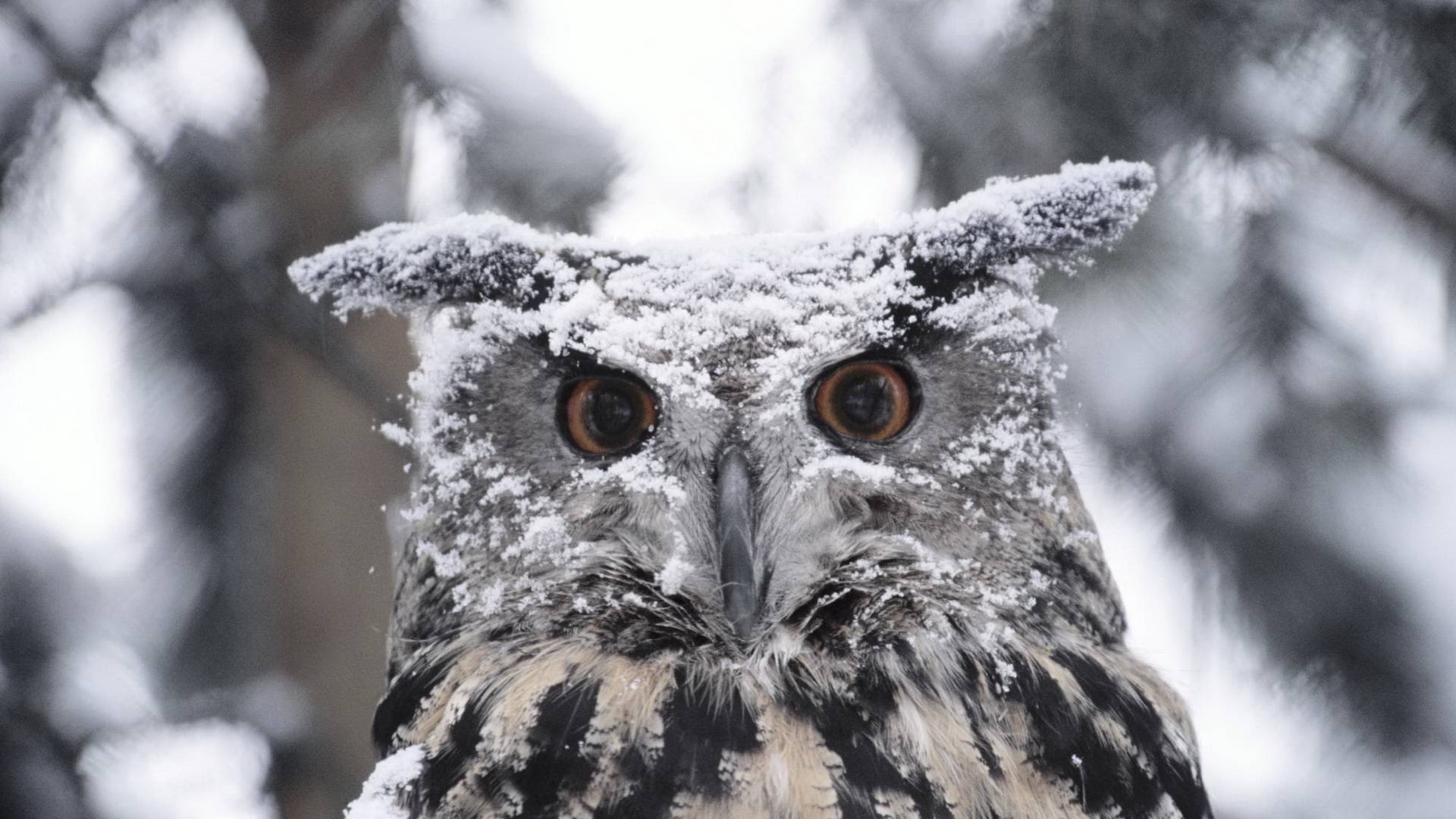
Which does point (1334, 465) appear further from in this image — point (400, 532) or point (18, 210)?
point (18, 210)

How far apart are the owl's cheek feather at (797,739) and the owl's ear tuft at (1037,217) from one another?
43cm

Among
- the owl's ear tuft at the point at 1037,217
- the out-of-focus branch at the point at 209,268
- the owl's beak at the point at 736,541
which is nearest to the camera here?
the owl's beak at the point at 736,541

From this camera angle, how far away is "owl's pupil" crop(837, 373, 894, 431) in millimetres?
1203

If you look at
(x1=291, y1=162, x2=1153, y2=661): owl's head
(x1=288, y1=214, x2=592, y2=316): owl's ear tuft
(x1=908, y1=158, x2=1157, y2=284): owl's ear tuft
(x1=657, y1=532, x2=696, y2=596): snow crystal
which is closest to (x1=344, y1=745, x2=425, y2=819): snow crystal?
(x1=291, y1=162, x2=1153, y2=661): owl's head

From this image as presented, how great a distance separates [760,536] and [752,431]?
0.11 meters

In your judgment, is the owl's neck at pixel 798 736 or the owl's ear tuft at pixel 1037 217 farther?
the owl's ear tuft at pixel 1037 217

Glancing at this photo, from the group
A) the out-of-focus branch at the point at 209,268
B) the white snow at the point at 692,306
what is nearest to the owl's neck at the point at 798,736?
the white snow at the point at 692,306

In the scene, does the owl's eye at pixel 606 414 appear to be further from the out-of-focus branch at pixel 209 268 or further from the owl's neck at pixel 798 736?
the out-of-focus branch at pixel 209 268

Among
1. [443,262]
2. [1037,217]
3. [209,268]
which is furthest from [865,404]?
[209,268]

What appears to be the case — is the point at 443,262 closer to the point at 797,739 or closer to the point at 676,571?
the point at 676,571

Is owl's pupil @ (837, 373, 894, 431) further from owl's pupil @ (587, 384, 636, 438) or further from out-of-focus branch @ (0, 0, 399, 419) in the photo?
out-of-focus branch @ (0, 0, 399, 419)

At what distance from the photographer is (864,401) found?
1.21 metres

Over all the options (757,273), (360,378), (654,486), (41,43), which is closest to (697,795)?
(654,486)

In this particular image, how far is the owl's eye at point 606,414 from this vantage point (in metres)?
1.20
